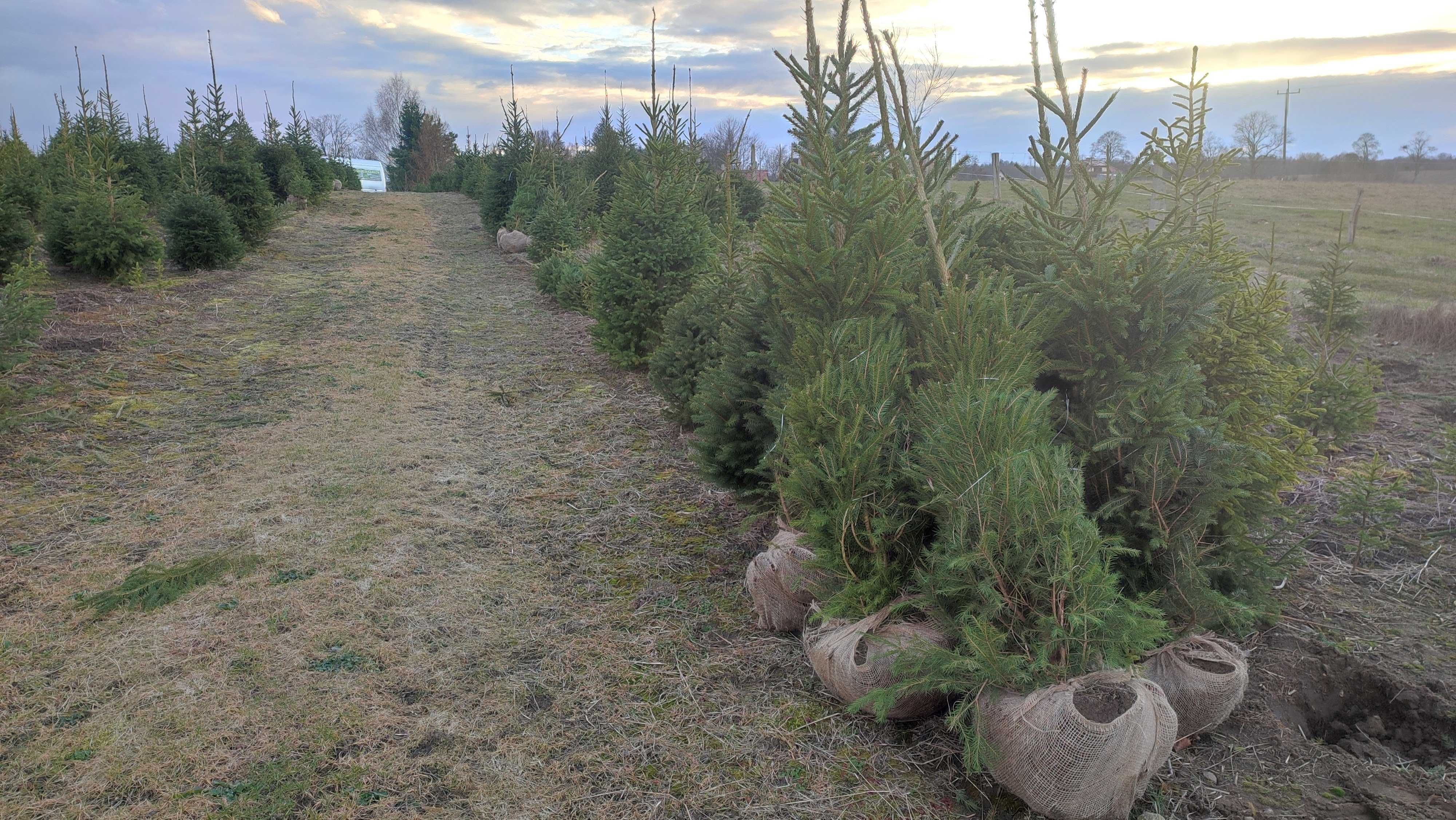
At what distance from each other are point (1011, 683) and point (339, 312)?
10453mm

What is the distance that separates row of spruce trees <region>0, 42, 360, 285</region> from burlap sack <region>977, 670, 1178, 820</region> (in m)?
9.98

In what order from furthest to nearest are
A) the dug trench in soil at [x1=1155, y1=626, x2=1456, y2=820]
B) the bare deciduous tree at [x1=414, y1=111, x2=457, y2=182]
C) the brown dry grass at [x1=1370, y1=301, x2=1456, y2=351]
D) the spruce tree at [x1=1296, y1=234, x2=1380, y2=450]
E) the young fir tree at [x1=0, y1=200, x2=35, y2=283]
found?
the bare deciduous tree at [x1=414, y1=111, x2=457, y2=182] → the brown dry grass at [x1=1370, y1=301, x2=1456, y2=351] → the young fir tree at [x1=0, y1=200, x2=35, y2=283] → the spruce tree at [x1=1296, y1=234, x2=1380, y2=450] → the dug trench in soil at [x1=1155, y1=626, x2=1456, y2=820]

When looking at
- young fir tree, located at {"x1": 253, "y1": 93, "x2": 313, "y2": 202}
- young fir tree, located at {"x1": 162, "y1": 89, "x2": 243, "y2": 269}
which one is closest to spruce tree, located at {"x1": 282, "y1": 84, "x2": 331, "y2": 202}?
young fir tree, located at {"x1": 253, "y1": 93, "x2": 313, "y2": 202}

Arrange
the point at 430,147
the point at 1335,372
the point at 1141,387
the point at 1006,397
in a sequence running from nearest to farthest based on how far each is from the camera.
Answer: the point at 1006,397
the point at 1141,387
the point at 1335,372
the point at 430,147

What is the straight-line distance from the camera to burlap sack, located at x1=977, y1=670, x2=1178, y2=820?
229cm

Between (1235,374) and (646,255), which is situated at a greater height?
(646,255)

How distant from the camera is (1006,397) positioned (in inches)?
105

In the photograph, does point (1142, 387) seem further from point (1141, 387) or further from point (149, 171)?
point (149, 171)

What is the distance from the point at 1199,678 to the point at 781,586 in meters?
1.66

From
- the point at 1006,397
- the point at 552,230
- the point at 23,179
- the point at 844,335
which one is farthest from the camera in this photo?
the point at 552,230

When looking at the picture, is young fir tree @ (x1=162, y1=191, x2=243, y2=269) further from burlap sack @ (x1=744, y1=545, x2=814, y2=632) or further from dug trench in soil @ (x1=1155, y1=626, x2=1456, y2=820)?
dug trench in soil @ (x1=1155, y1=626, x2=1456, y2=820)

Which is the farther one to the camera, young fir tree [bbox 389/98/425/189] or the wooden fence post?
young fir tree [bbox 389/98/425/189]

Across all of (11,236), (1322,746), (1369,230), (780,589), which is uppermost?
(1369,230)

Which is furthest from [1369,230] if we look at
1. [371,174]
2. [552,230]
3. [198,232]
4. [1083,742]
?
[371,174]
